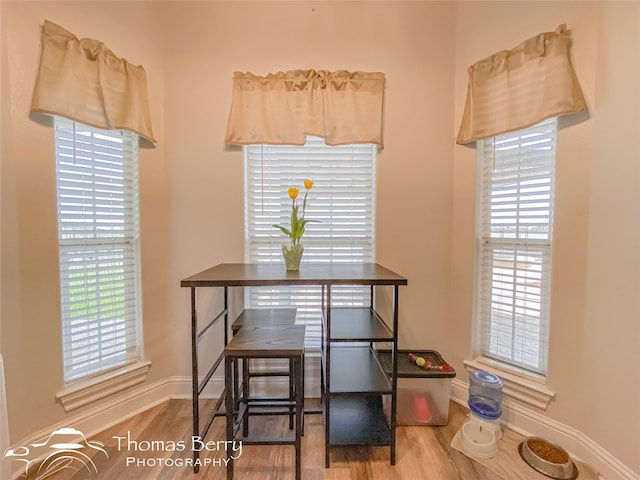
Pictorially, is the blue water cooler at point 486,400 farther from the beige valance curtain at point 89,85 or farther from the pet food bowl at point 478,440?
the beige valance curtain at point 89,85

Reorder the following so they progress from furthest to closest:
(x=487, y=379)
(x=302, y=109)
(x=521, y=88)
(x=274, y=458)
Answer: (x=302, y=109)
(x=487, y=379)
(x=521, y=88)
(x=274, y=458)

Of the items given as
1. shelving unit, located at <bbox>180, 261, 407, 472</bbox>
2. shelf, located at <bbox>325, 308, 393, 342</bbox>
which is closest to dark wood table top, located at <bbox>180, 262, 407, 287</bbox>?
shelving unit, located at <bbox>180, 261, 407, 472</bbox>

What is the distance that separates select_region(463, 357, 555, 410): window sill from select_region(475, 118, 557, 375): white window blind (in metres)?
0.07

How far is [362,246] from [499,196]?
0.99 m

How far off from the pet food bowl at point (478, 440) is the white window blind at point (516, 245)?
0.49 metres

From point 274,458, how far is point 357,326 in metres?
0.85

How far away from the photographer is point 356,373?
5.30 feet

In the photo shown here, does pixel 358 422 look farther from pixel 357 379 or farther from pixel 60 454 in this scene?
pixel 60 454

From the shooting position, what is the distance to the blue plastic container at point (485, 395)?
5.40 ft

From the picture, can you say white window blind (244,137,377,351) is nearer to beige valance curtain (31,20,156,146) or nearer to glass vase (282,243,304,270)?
glass vase (282,243,304,270)

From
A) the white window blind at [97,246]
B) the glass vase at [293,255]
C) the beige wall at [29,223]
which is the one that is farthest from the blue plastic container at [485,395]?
the beige wall at [29,223]

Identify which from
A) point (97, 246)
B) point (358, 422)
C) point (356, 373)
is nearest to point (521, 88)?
point (356, 373)

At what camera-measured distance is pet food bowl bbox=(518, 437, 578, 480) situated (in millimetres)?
1413

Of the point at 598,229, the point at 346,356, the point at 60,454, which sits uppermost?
the point at 598,229
